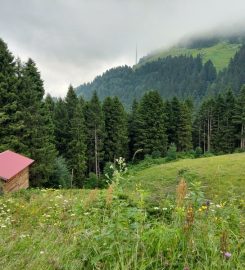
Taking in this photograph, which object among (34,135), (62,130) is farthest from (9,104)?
(62,130)

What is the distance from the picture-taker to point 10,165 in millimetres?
19625

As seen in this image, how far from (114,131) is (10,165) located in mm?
30451

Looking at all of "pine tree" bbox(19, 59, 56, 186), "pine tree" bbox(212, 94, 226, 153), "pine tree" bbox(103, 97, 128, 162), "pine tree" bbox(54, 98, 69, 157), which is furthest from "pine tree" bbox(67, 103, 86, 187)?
"pine tree" bbox(212, 94, 226, 153)

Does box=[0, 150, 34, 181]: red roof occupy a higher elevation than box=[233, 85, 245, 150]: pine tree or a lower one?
lower

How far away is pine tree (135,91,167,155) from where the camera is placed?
51.1 meters

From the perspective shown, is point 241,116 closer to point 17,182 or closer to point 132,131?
point 132,131

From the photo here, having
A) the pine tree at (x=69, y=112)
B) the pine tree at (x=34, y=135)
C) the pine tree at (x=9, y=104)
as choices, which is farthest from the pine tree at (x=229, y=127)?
the pine tree at (x=9, y=104)

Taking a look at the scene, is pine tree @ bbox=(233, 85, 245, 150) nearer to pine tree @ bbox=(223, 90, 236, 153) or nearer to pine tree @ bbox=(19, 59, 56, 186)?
pine tree @ bbox=(223, 90, 236, 153)

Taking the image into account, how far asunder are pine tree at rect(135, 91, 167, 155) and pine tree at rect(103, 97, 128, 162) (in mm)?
2800

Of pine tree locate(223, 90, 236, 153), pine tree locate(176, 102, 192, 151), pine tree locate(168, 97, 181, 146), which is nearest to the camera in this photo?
pine tree locate(223, 90, 236, 153)

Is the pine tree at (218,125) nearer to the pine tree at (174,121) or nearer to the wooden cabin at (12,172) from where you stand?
the pine tree at (174,121)

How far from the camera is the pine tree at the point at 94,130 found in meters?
46.3

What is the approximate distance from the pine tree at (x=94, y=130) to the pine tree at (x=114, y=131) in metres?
1.86

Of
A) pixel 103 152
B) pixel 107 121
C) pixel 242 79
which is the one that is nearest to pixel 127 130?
pixel 107 121
